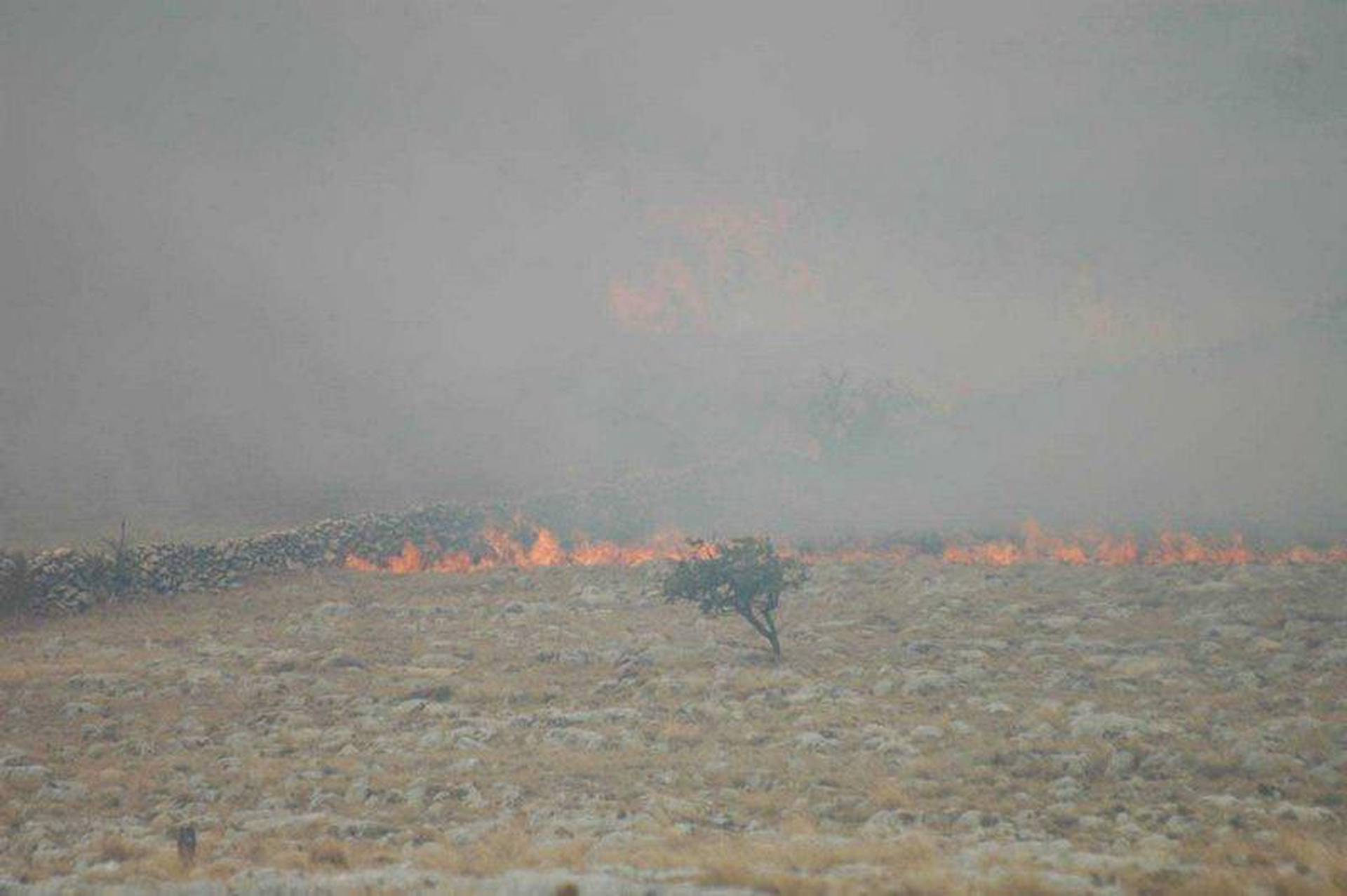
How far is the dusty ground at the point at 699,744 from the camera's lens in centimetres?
1445

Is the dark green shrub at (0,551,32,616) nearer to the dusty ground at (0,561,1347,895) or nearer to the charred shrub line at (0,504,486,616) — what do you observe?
the charred shrub line at (0,504,486,616)

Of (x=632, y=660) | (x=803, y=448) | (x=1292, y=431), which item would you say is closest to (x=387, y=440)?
(x=803, y=448)

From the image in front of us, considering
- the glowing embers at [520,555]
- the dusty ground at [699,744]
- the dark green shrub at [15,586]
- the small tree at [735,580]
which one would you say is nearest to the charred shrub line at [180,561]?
the dark green shrub at [15,586]

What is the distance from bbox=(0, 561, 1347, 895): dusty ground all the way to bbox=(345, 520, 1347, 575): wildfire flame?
22.3 ft

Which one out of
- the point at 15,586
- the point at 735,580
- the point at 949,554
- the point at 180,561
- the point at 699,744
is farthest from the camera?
the point at 949,554

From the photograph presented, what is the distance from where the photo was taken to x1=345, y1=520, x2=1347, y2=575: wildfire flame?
146ft

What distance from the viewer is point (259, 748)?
22484mm

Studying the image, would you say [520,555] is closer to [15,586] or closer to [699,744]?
[15,586]

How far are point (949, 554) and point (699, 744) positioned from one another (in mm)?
30070

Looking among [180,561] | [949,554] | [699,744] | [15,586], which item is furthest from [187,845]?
[949,554]

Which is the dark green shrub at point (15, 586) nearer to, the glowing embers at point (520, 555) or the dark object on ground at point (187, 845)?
the glowing embers at point (520, 555)

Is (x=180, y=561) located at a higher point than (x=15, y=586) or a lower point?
higher

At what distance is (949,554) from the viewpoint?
48875 mm

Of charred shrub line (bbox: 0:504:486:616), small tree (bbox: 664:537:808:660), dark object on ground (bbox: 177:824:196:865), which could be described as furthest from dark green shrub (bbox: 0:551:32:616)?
dark object on ground (bbox: 177:824:196:865)
